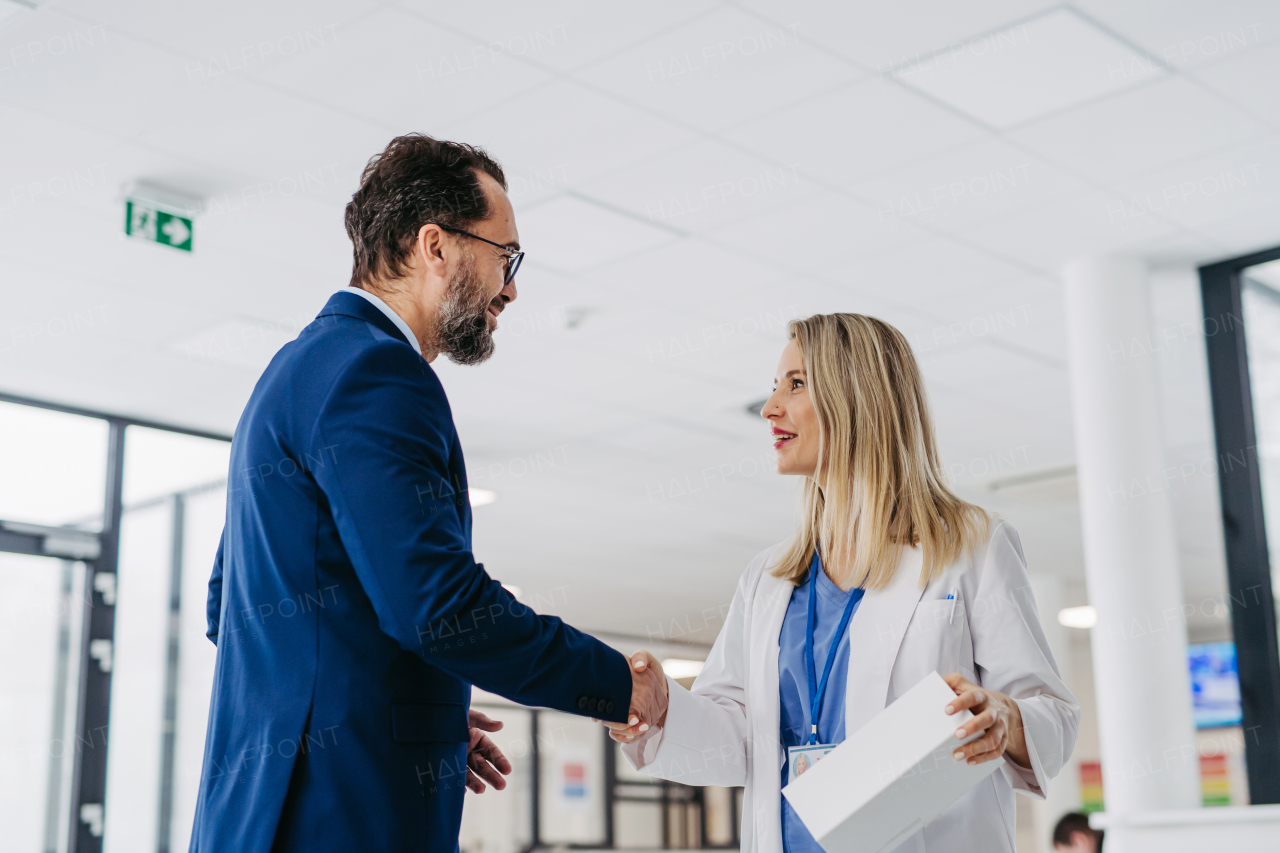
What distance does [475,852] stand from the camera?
11758 millimetres

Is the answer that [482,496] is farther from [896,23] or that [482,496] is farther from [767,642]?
[767,642]

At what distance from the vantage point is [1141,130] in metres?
4.21

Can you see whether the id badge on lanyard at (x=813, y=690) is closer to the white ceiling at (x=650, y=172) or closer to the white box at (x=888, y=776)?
the white box at (x=888, y=776)

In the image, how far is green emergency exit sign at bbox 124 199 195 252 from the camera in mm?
4453

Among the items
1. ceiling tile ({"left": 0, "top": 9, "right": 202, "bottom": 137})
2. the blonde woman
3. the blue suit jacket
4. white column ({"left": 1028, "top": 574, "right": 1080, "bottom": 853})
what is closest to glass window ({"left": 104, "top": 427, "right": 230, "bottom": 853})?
ceiling tile ({"left": 0, "top": 9, "right": 202, "bottom": 137})

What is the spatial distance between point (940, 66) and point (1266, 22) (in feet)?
2.82

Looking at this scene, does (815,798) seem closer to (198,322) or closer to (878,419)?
(878,419)

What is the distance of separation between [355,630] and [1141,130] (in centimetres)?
344

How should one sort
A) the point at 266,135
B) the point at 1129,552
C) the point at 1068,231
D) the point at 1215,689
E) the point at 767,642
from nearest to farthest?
the point at 767,642, the point at 266,135, the point at 1129,552, the point at 1068,231, the point at 1215,689

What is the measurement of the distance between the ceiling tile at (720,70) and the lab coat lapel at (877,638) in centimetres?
198

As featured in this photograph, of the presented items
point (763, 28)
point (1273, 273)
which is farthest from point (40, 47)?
point (1273, 273)

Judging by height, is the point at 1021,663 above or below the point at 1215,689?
below

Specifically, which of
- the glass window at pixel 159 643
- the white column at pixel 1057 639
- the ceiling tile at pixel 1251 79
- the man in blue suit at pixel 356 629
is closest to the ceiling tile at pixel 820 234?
the ceiling tile at pixel 1251 79

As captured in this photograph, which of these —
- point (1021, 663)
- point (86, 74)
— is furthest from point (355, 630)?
point (86, 74)
